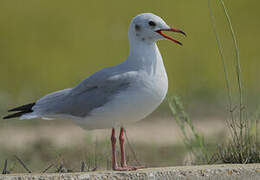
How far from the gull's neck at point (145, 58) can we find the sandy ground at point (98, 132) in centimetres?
286

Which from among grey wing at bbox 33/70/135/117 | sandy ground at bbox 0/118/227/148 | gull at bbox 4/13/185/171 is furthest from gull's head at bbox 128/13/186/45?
sandy ground at bbox 0/118/227/148

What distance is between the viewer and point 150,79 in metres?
3.35

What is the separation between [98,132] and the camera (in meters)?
6.89

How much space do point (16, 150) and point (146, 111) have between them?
9.40 ft

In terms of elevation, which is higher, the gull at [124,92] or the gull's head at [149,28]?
the gull's head at [149,28]

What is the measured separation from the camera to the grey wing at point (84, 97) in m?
3.40

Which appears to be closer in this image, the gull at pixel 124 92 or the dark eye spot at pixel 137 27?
the gull at pixel 124 92

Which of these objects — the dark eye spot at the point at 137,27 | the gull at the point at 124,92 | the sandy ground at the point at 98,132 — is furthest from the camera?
the sandy ground at the point at 98,132

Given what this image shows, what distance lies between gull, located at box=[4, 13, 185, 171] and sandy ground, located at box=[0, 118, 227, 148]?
268cm

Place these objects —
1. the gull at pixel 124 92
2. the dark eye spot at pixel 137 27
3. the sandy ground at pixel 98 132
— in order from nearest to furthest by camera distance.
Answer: the gull at pixel 124 92 < the dark eye spot at pixel 137 27 < the sandy ground at pixel 98 132

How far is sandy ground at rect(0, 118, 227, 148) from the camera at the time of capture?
643 cm

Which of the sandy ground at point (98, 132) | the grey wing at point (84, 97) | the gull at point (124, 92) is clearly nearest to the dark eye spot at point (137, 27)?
the gull at point (124, 92)

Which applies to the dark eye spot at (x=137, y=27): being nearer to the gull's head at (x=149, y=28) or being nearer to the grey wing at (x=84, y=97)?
the gull's head at (x=149, y=28)

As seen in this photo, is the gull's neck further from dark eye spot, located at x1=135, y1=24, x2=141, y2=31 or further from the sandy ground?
the sandy ground
